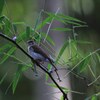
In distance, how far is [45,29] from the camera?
205 centimetres

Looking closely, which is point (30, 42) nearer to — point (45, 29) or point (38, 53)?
point (38, 53)

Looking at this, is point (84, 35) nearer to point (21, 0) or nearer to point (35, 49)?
point (35, 49)

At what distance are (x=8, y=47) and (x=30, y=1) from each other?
2.39m

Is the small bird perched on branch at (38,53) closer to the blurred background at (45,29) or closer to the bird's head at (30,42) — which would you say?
the bird's head at (30,42)

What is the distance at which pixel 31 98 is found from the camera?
3.10m

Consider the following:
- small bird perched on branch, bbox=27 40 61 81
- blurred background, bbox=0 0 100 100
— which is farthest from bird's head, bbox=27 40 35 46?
blurred background, bbox=0 0 100 100

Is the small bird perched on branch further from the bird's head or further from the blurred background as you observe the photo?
the blurred background

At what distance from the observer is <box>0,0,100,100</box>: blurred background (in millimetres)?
1803

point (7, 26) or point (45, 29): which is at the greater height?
point (7, 26)

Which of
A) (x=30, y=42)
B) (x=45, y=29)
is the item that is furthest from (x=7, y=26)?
(x=45, y=29)

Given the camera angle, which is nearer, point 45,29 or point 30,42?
point 30,42

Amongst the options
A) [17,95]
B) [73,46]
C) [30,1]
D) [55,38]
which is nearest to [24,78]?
[17,95]

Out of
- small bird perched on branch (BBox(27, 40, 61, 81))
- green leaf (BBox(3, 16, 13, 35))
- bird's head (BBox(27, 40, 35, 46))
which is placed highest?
green leaf (BBox(3, 16, 13, 35))

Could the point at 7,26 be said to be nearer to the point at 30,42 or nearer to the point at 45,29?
the point at 30,42
